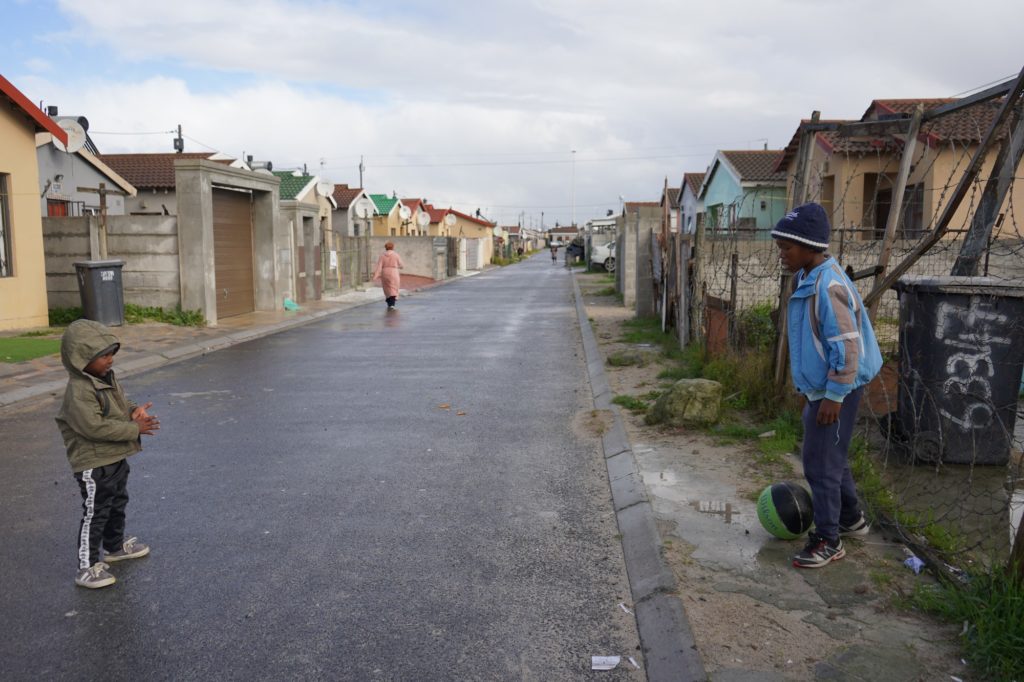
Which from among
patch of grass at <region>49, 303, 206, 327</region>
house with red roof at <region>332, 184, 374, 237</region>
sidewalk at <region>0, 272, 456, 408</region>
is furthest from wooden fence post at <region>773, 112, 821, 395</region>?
house with red roof at <region>332, 184, 374, 237</region>

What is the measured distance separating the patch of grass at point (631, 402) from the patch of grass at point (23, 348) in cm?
813

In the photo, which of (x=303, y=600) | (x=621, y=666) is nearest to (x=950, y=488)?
(x=621, y=666)

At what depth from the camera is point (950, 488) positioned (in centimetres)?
573

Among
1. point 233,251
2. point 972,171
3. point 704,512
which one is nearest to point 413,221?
point 233,251

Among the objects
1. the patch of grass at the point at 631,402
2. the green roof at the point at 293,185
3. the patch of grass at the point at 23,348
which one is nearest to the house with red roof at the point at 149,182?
the green roof at the point at 293,185

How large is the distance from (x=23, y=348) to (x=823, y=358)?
38.8 ft

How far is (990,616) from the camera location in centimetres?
335

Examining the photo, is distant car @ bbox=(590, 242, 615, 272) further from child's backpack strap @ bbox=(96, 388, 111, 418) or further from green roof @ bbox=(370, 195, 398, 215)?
child's backpack strap @ bbox=(96, 388, 111, 418)

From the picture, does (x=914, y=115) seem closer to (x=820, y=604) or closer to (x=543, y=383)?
(x=820, y=604)

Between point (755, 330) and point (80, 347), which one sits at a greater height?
point (80, 347)

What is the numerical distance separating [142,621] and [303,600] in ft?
2.39

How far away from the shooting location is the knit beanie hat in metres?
4.27

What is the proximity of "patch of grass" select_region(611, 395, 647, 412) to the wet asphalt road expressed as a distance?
1.65ft

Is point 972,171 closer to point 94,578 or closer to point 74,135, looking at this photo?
point 94,578
